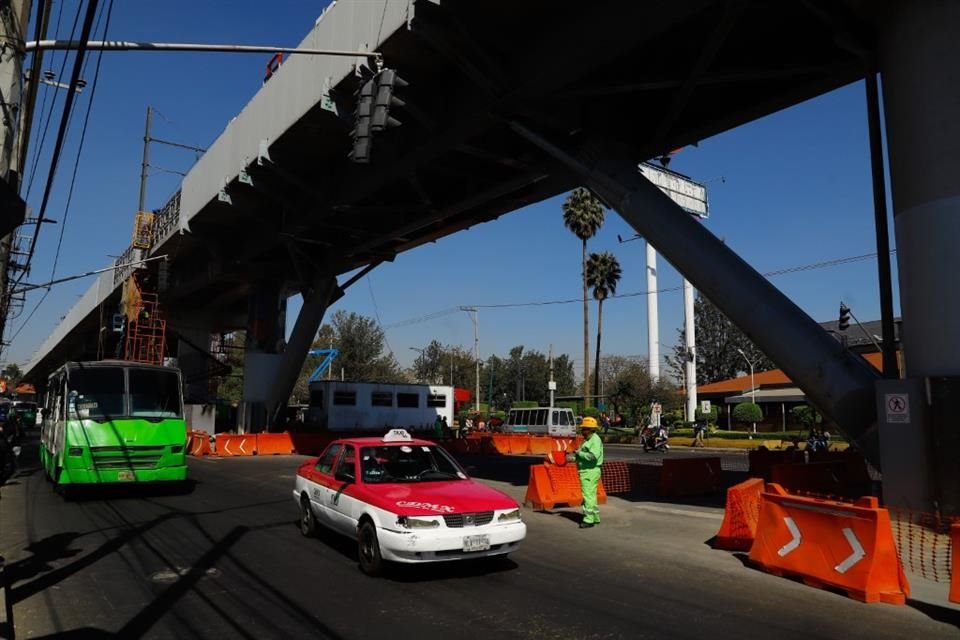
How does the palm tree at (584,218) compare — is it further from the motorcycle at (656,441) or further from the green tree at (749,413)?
the motorcycle at (656,441)

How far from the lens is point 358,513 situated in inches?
303

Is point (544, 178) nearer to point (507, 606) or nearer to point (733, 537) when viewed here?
point (733, 537)

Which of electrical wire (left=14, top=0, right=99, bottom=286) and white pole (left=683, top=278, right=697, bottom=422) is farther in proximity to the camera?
white pole (left=683, top=278, right=697, bottom=422)

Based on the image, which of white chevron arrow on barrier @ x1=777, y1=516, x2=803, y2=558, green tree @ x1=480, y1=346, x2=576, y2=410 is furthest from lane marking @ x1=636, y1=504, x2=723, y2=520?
green tree @ x1=480, y1=346, x2=576, y2=410

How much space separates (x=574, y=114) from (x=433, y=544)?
453 inches

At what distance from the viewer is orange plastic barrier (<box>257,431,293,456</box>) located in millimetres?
27547

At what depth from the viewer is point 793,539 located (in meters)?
7.55

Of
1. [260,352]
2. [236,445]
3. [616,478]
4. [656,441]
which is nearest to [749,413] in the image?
[656,441]

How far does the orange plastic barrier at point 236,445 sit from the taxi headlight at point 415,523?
71.1ft

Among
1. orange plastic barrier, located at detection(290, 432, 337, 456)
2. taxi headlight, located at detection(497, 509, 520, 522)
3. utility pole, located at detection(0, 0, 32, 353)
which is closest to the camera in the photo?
taxi headlight, located at detection(497, 509, 520, 522)

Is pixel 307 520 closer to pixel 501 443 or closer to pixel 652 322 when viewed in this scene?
pixel 501 443

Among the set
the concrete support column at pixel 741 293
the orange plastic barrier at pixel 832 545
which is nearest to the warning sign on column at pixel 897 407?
the concrete support column at pixel 741 293

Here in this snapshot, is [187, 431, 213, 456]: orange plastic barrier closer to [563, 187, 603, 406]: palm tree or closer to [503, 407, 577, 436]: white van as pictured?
[503, 407, 577, 436]: white van

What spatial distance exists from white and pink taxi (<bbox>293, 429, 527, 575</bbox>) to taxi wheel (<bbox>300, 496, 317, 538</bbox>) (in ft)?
0.07
